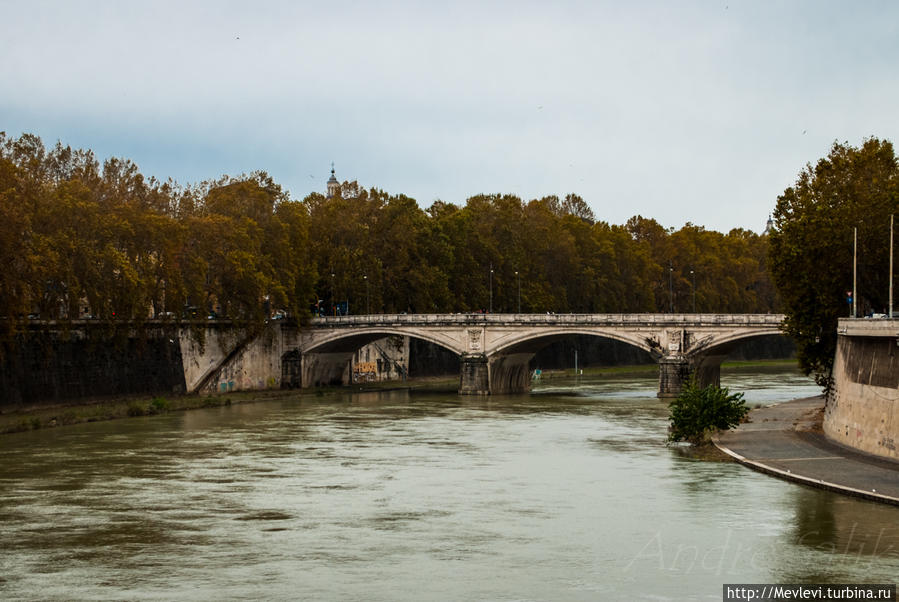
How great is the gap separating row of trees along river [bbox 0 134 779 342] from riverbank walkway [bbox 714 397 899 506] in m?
36.4

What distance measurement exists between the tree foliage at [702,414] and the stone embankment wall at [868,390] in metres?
4.09

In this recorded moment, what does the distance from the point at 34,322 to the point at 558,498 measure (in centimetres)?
4105

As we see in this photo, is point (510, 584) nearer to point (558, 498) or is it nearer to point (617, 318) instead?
point (558, 498)

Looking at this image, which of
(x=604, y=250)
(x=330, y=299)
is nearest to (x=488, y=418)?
(x=330, y=299)

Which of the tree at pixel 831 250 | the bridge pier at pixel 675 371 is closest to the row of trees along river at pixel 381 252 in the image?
the tree at pixel 831 250

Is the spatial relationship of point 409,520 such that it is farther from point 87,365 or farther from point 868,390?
point 87,365

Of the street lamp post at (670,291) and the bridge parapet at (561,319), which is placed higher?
the street lamp post at (670,291)

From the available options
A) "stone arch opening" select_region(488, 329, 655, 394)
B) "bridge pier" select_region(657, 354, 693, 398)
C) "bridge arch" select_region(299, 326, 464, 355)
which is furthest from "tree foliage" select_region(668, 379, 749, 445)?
"bridge arch" select_region(299, 326, 464, 355)

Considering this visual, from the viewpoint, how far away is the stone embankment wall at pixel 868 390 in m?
38.5

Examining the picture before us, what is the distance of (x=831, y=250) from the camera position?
53.0 metres

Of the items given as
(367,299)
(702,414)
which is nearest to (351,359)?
(367,299)

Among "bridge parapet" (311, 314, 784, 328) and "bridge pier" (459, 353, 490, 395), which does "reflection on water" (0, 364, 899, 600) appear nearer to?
"bridge parapet" (311, 314, 784, 328)

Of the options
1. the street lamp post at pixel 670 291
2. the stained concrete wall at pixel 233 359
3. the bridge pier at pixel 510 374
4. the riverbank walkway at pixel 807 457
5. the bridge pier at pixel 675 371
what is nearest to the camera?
the riverbank walkway at pixel 807 457

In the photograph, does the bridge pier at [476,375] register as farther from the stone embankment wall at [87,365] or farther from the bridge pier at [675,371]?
the stone embankment wall at [87,365]
